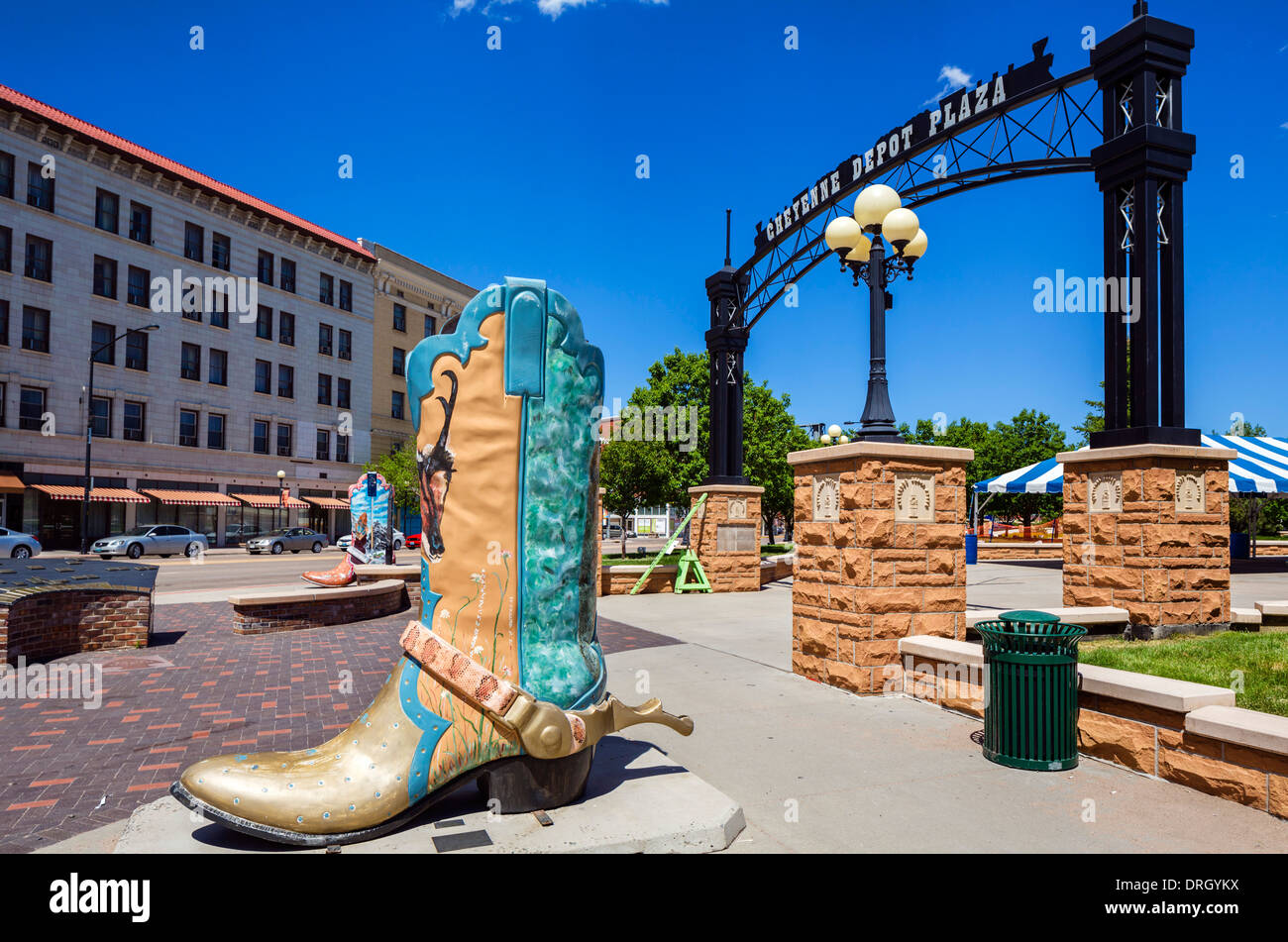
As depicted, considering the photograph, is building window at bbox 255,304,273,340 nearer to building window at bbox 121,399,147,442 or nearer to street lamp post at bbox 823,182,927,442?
building window at bbox 121,399,147,442

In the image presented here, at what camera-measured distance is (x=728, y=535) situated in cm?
1495

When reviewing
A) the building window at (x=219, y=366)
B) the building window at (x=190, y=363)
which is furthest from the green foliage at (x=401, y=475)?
the building window at (x=190, y=363)

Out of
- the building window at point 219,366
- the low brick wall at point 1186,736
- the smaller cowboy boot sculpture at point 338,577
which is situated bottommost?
the smaller cowboy boot sculpture at point 338,577

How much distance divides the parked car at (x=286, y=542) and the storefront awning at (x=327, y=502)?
15.9 ft

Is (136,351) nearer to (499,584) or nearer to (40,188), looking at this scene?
(40,188)

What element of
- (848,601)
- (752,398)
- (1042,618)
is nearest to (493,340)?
(1042,618)

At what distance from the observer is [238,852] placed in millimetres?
2896

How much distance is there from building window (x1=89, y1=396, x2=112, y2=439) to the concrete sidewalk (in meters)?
32.9

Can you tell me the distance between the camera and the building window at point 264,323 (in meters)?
38.3

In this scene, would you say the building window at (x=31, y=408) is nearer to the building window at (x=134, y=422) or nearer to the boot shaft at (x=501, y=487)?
the building window at (x=134, y=422)

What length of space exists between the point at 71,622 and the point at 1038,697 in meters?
9.31

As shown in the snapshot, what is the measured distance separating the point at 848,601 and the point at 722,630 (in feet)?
12.1

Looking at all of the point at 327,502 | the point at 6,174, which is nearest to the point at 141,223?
the point at 6,174
